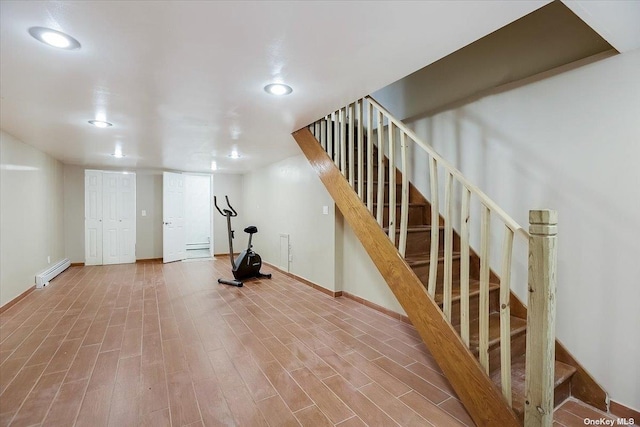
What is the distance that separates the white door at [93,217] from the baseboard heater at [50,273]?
1.40 ft

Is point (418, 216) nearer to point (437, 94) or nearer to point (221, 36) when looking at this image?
point (437, 94)

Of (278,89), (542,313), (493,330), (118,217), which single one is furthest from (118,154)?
(542,313)

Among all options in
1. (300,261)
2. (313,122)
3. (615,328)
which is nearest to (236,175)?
(300,261)

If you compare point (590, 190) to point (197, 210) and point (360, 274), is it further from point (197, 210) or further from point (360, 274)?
point (197, 210)

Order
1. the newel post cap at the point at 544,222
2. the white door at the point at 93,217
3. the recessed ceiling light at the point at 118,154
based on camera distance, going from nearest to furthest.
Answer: the newel post cap at the point at 544,222 < the recessed ceiling light at the point at 118,154 < the white door at the point at 93,217

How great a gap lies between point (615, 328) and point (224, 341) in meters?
2.94

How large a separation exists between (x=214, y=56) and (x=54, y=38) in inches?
33.2

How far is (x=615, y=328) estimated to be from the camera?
1799 mm

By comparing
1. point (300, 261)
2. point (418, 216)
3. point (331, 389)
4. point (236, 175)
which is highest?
point (236, 175)

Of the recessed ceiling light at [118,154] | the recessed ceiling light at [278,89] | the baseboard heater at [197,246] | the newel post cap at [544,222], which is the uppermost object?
the recessed ceiling light at [278,89]

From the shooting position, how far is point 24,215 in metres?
4.03

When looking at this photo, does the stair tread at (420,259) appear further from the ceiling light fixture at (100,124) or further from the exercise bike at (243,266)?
the ceiling light fixture at (100,124)

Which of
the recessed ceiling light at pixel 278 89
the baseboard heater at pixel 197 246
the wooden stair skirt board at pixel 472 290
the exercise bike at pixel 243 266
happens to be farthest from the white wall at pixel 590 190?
the baseboard heater at pixel 197 246

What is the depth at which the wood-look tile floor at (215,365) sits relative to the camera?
69.2 inches
